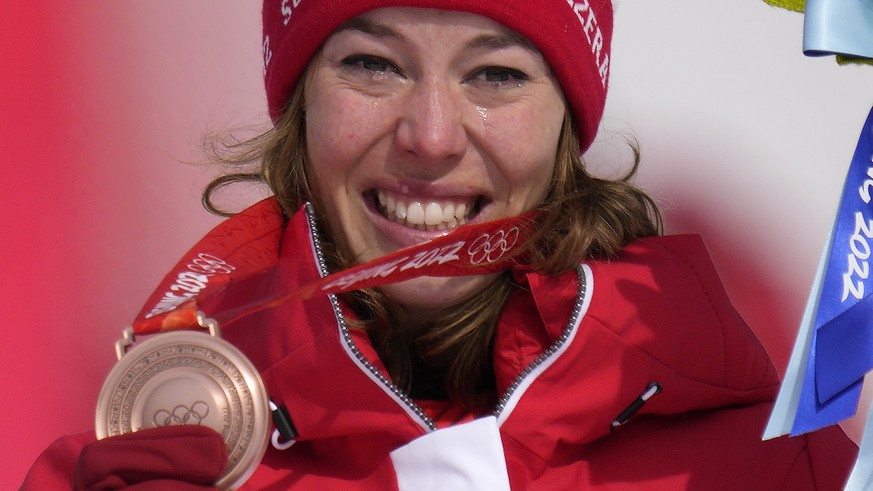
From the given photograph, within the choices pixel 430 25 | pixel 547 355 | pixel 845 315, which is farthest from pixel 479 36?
pixel 845 315

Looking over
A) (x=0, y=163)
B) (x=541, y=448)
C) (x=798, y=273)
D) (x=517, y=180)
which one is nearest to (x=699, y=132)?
(x=798, y=273)

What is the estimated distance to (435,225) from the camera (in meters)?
2.04

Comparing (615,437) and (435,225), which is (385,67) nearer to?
(435,225)

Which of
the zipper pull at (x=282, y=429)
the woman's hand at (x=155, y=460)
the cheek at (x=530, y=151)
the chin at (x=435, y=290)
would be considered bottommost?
the zipper pull at (x=282, y=429)

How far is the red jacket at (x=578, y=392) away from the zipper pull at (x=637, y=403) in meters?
0.01

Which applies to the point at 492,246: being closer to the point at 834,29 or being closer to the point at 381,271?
the point at 381,271

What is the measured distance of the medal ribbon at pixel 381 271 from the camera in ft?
5.84

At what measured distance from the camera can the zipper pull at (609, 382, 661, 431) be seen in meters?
1.89

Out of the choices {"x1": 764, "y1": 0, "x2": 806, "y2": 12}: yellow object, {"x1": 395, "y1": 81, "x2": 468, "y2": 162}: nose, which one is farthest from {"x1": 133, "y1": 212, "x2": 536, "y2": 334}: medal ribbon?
{"x1": 764, "y1": 0, "x2": 806, "y2": 12}: yellow object

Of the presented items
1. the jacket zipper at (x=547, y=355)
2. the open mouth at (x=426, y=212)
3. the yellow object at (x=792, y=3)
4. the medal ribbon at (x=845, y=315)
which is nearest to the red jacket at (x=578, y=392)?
the jacket zipper at (x=547, y=355)

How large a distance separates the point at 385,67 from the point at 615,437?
0.72 m

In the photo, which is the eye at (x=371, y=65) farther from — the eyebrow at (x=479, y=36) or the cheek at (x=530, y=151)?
the cheek at (x=530, y=151)

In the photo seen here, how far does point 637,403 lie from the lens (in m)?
1.90

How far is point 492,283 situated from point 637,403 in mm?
355
